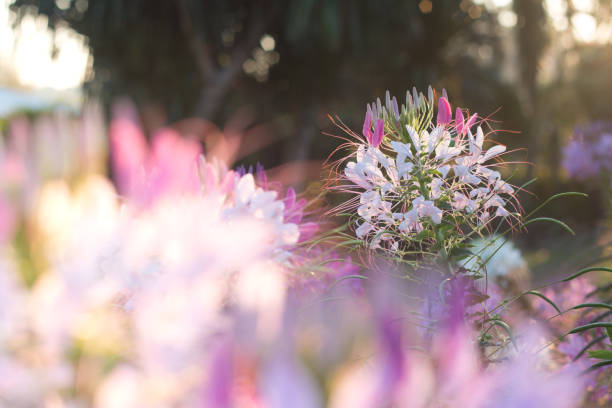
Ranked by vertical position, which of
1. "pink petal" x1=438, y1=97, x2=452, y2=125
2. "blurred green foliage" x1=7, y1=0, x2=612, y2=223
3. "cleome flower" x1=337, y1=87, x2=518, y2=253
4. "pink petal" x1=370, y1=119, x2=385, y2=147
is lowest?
"cleome flower" x1=337, y1=87, x2=518, y2=253

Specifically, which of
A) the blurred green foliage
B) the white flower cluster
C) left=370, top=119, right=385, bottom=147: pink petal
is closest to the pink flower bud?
left=370, top=119, right=385, bottom=147: pink petal

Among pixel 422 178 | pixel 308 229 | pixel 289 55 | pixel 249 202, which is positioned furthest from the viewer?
pixel 289 55

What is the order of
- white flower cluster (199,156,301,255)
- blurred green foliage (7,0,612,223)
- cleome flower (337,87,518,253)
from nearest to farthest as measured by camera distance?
1. cleome flower (337,87,518,253)
2. white flower cluster (199,156,301,255)
3. blurred green foliage (7,0,612,223)

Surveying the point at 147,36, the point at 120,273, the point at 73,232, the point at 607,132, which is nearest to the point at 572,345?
the point at 120,273

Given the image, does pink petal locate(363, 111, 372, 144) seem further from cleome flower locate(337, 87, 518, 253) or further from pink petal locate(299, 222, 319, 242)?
pink petal locate(299, 222, 319, 242)

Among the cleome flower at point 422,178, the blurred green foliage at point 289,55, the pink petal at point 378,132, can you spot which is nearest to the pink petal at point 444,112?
the cleome flower at point 422,178

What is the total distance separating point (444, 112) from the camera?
0.99 meters

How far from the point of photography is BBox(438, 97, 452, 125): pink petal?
982 millimetres

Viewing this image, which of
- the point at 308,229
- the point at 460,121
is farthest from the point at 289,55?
the point at 460,121

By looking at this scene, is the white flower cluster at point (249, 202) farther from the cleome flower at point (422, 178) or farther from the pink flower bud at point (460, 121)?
the pink flower bud at point (460, 121)

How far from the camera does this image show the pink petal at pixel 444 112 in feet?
3.22

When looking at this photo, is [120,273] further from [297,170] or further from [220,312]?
[297,170]

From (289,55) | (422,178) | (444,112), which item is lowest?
(422,178)

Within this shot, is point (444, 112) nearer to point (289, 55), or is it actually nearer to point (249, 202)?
point (249, 202)
